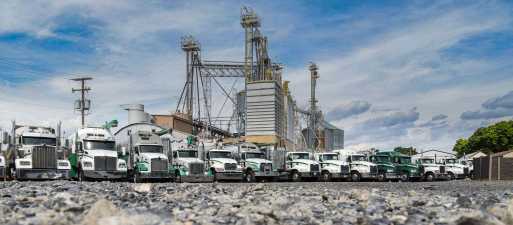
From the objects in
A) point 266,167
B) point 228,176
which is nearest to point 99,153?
point 228,176

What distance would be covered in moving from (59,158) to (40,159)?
5.05 feet

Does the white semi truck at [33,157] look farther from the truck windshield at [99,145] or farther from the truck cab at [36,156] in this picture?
the truck windshield at [99,145]

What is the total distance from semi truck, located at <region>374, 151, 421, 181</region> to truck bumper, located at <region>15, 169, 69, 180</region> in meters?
26.0

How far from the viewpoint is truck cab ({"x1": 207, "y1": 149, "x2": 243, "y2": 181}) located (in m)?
40.2

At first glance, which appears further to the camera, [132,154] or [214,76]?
[214,76]

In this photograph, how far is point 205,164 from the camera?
4047cm

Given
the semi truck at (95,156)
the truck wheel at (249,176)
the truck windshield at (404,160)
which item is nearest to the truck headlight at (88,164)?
the semi truck at (95,156)

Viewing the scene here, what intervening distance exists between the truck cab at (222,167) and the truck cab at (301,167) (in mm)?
6419

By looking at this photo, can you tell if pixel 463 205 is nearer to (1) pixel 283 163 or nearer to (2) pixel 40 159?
(2) pixel 40 159

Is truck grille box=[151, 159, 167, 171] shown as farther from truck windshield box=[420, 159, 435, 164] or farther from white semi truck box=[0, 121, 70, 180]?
truck windshield box=[420, 159, 435, 164]

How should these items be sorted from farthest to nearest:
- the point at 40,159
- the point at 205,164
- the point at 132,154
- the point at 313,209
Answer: the point at 205,164 → the point at 132,154 → the point at 40,159 → the point at 313,209

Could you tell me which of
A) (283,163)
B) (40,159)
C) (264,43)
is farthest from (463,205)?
(264,43)

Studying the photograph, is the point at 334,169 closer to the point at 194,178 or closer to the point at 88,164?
the point at 194,178

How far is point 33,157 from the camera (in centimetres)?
3366
